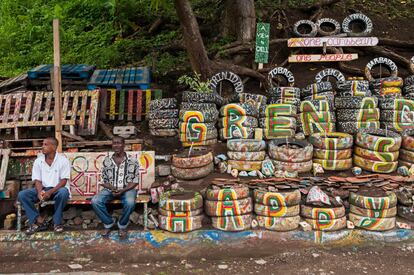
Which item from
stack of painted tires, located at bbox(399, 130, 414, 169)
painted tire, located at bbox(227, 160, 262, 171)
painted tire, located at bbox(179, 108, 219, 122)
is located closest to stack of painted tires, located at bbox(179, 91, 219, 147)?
painted tire, located at bbox(179, 108, 219, 122)

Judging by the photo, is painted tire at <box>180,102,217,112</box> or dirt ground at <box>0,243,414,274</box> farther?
painted tire at <box>180,102,217,112</box>

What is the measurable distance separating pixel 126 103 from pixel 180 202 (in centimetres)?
327

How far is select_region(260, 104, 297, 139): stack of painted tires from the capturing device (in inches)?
251

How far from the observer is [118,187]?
16.4 ft

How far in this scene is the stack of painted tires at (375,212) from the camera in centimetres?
504

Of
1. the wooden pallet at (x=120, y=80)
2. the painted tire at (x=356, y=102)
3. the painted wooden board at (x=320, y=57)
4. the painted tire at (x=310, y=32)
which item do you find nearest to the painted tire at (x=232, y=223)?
the painted tire at (x=356, y=102)

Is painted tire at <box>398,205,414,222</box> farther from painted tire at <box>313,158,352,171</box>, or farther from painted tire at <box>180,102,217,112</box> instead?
painted tire at <box>180,102,217,112</box>

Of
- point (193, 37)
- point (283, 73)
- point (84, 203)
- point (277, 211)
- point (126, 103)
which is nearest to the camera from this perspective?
point (277, 211)

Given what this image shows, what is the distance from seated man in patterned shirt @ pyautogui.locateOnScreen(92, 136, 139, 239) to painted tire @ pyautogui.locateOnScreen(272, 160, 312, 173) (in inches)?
85.6

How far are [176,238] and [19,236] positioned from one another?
2.08m

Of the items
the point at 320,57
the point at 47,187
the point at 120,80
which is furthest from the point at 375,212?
the point at 120,80

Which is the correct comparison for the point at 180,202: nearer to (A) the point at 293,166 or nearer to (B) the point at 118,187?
(B) the point at 118,187

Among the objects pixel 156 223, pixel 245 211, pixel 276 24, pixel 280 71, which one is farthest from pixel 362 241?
pixel 276 24

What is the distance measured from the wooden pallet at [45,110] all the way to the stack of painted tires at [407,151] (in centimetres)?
530
